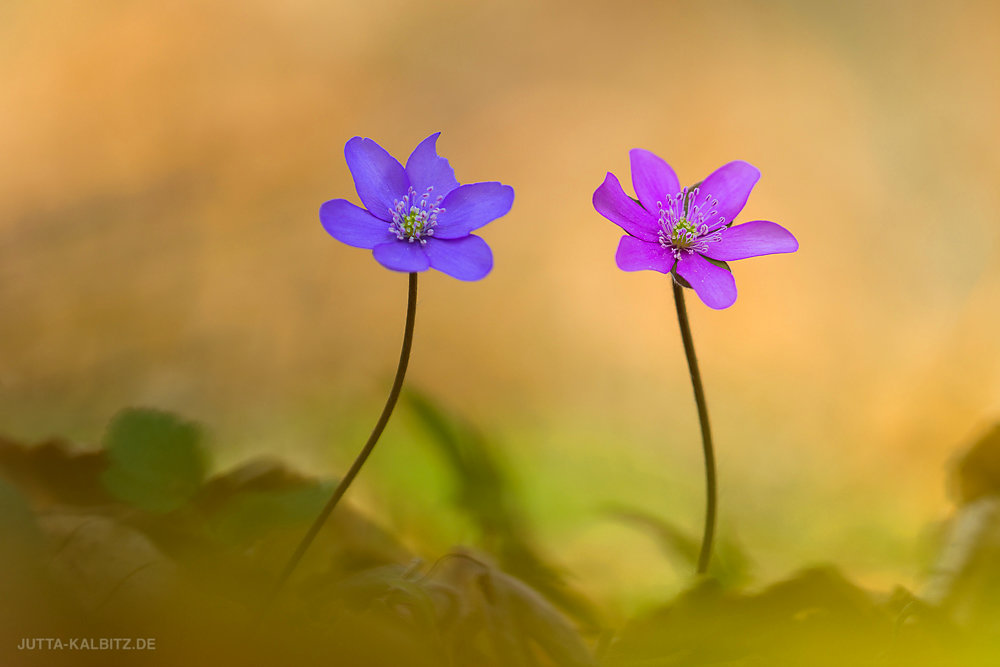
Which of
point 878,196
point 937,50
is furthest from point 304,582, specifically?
point 937,50

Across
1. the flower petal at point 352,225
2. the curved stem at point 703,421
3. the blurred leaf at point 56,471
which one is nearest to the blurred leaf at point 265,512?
the blurred leaf at point 56,471

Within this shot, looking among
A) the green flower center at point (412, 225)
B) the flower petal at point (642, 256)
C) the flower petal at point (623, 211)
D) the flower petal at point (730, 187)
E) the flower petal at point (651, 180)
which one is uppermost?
the flower petal at point (730, 187)

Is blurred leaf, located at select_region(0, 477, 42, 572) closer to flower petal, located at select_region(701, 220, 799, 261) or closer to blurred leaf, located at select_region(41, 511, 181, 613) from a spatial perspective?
blurred leaf, located at select_region(41, 511, 181, 613)

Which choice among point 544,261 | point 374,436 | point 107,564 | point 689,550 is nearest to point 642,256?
point 374,436

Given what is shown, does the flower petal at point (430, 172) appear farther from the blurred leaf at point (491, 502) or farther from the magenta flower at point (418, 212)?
the blurred leaf at point (491, 502)

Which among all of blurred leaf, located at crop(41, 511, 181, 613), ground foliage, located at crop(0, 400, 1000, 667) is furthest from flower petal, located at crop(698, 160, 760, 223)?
blurred leaf, located at crop(41, 511, 181, 613)

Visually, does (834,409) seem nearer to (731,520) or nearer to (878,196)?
(731,520)

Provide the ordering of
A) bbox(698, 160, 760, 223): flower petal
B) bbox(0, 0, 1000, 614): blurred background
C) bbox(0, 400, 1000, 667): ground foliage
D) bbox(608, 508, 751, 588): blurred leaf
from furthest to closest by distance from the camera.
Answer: bbox(0, 0, 1000, 614): blurred background
bbox(608, 508, 751, 588): blurred leaf
bbox(698, 160, 760, 223): flower petal
bbox(0, 400, 1000, 667): ground foliage

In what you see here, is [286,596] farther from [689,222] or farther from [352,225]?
[689,222]
